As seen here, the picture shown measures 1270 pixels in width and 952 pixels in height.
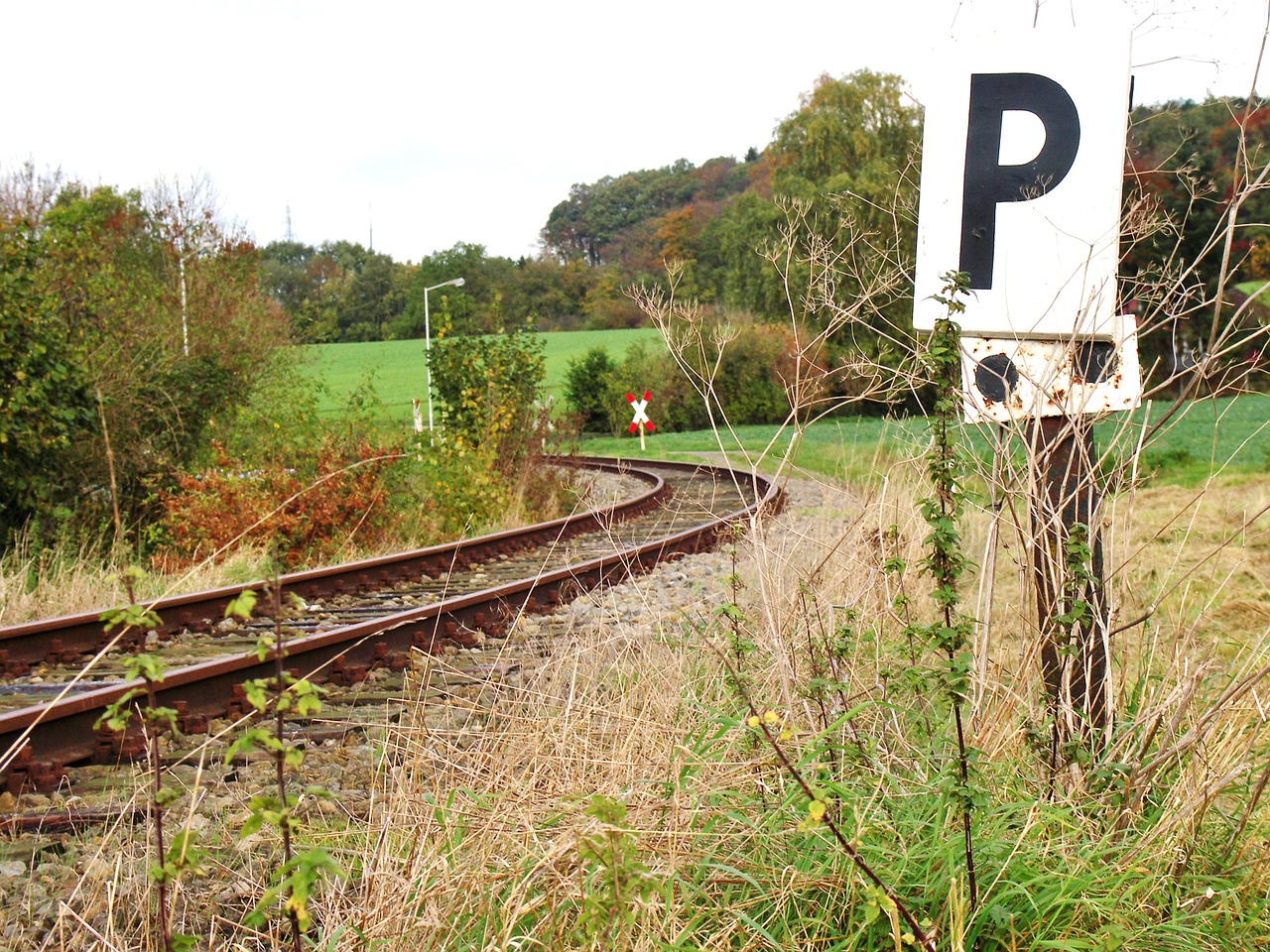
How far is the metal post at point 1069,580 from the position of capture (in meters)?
3.09

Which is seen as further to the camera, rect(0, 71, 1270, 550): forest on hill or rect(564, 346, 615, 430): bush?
rect(564, 346, 615, 430): bush

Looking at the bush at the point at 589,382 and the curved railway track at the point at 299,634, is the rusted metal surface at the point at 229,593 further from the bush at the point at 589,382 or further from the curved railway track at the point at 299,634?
the bush at the point at 589,382

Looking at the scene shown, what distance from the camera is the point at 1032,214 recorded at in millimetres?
3229

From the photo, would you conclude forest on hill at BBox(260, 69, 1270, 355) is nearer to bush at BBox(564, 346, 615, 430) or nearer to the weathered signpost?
the weathered signpost

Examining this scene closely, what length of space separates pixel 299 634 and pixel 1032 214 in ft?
8.40

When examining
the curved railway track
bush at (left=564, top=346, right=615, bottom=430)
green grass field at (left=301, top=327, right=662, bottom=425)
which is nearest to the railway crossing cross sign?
the curved railway track

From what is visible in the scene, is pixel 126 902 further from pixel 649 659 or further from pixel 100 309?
pixel 100 309

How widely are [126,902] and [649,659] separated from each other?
2106 mm

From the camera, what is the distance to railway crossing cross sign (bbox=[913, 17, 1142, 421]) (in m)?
3.14

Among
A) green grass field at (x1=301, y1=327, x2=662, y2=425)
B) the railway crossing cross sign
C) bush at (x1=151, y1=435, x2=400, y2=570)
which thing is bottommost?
green grass field at (x1=301, y1=327, x2=662, y2=425)

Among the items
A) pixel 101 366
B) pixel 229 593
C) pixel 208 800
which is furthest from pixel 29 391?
pixel 208 800

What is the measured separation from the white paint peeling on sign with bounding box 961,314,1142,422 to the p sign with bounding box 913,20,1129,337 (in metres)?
0.07

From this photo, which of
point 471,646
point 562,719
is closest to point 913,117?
point 471,646

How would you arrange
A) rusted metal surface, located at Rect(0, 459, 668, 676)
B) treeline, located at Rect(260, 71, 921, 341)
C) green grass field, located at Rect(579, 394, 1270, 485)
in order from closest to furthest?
rusted metal surface, located at Rect(0, 459, 668, 676), green grass field, located at Rect(579, 394, 1270, 485), treeline, located at Rect(260, 71, 921, 341)
